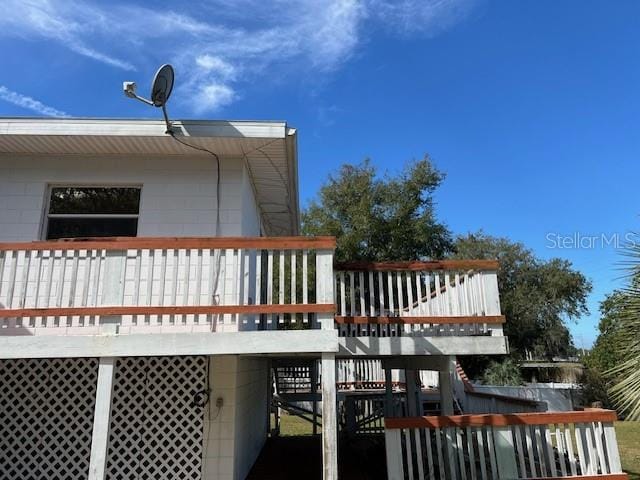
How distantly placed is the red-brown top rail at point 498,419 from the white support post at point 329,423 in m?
1.00

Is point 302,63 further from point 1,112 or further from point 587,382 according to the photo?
point 587,382

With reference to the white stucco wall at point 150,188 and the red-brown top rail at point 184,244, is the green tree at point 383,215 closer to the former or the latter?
the white stucco wall at point 150,188

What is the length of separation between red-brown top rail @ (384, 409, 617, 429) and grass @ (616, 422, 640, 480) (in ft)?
12.5

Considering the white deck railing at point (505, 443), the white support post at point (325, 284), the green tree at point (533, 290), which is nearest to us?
the white support post at point (325, 284)

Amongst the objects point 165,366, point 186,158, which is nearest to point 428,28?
point 186,158

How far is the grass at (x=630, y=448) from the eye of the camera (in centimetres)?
888

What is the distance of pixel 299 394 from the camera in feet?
40.8

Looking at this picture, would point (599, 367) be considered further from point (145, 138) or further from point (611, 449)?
point (145, 138)

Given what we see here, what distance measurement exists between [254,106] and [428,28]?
6.29 meters

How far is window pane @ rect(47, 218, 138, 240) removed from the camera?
6.73 m

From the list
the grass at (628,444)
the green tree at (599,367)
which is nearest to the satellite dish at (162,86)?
the grass at (628,444)

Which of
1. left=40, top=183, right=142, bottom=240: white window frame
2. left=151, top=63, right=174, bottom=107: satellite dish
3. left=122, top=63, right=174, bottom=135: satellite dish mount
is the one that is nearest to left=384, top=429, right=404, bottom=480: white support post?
left=40, top=183, right=142, bottom=240: white window frame

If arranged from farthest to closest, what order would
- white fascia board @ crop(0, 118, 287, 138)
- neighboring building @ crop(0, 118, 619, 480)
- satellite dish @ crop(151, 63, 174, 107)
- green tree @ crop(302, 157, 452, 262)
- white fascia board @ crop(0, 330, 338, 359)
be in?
green tree @ crop(302, 157, 452, 262) < white fascia board @ crop(0, 118, 287, 138) < satellite dish @ crop(151, 63, 174, 107) < neighboring building @ crop(0, 118, 619, 480) < white fascia board @ crop(0, 330, 338, 359)

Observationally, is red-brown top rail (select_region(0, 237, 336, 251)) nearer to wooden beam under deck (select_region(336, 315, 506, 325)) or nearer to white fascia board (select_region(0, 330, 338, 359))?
white fascia board (select_region(0, 330, 338, 359))
